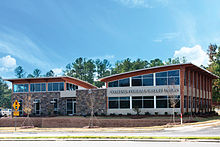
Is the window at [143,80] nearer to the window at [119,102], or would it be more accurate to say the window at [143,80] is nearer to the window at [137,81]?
the window at [137,81]

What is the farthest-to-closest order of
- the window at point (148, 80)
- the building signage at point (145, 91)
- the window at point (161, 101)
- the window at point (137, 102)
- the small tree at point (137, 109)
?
the window at point (137, 102) < the window at point (148, 80) < the small tree at point (137, 109) < the window at point (161, 101) < the building signage at point (145, 91)

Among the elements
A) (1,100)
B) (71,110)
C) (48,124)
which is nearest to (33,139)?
(48,124)

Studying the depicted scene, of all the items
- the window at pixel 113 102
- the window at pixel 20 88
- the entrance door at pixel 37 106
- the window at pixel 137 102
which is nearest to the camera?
the window at pixel 137 102

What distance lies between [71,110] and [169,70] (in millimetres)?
20581

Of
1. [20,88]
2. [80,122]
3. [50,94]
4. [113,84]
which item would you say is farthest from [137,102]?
[20,88]

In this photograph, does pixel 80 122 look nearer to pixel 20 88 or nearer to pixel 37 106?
pixel 37 106

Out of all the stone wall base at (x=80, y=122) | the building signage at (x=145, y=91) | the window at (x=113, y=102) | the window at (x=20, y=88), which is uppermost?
the window at (x=20, y=88)

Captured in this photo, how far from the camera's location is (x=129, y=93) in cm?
4538

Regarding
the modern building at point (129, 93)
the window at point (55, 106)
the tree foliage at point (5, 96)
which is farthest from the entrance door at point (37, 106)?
the tree foliage at point (5, 96)

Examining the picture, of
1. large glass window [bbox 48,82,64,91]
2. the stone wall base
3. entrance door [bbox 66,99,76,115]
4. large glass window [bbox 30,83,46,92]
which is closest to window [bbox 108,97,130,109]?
the stone wall base

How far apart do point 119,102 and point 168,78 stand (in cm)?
883

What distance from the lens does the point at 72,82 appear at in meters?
55.6

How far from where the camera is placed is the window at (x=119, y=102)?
45.6 m

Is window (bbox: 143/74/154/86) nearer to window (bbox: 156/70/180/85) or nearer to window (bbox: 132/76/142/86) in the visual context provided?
window (bbox: 132/76/142/86)
